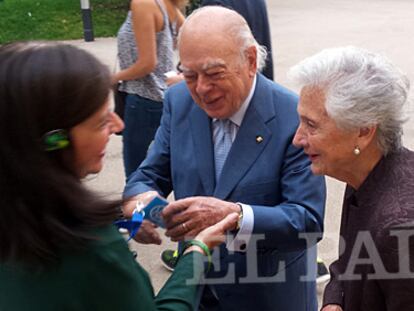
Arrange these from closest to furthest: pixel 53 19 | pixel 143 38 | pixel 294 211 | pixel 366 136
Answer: pixel 366 136 < pixel 294 211 < pixel 143 38 < pixel 53 19

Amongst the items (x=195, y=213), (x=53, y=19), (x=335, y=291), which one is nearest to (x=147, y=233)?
(x=195, y=213)

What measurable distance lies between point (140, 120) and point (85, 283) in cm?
238

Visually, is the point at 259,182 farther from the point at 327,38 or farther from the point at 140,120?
the point at 327,38

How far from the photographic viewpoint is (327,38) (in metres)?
11.4

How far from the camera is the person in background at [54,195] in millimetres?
1255

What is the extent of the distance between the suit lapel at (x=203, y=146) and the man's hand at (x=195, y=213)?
190 mm

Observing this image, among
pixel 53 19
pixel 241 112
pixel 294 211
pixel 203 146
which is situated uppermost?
pixel 241 112

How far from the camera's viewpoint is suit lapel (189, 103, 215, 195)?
2064 mm

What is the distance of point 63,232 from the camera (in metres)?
1.28

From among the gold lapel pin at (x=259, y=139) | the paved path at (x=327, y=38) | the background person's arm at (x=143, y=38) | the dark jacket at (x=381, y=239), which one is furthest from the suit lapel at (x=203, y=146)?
the paved path at (x=327, y=38)

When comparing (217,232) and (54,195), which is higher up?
(54,195)

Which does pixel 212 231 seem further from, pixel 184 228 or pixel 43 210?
pixel 43 210

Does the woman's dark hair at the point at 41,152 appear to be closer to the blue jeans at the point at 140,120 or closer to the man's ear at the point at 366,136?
the man's ear at the point at 366,136

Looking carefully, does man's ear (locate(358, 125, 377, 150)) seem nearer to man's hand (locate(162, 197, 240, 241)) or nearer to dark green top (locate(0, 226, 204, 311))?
man's hand (locate(162, 197, 240, 241))
